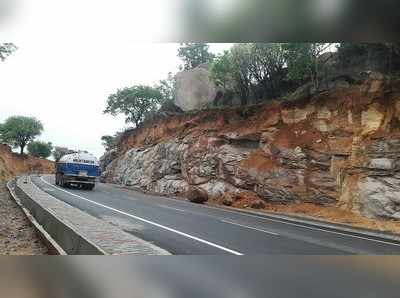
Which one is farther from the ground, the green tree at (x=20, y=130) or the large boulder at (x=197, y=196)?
the green tree at (x=20, y=130)

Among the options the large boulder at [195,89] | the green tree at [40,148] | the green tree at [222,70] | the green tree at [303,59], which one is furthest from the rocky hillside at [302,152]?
the green tree at [40,148]

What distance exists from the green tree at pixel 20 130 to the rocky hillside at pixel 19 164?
1143mm

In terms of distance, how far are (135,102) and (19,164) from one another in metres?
18.8

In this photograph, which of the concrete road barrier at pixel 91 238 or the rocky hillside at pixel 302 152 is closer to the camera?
the concrete road barrier at pixel 91 238

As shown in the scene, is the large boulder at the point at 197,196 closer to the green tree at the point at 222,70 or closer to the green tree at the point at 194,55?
the green tree at the point at 222,70

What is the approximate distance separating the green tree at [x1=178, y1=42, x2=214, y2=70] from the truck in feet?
64.2

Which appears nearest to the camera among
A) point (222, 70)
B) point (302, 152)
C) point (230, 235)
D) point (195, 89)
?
point (230, 235)

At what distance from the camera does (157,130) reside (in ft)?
130

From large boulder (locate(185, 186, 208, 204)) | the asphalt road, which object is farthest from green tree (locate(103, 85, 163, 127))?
the asphalt road

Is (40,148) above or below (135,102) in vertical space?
below

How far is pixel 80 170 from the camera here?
95.5 feet

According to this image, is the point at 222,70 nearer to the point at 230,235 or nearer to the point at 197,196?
the point at 197,196

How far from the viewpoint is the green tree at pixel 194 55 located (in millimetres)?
46594

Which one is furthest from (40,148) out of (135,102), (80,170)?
(80,170)
